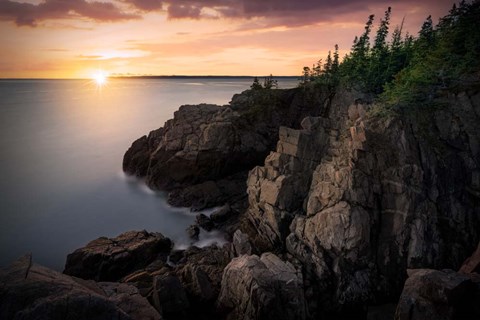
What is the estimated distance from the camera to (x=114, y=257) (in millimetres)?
19844

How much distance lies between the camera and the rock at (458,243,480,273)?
1461 cm

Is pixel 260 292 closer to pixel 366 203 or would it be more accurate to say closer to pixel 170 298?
pixel 170 298

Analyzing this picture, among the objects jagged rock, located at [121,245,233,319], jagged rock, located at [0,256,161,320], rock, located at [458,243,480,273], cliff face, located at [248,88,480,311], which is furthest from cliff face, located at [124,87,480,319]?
jagged rock, located at [0,256,161,320]

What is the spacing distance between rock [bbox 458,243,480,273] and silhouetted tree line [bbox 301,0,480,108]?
32.8 ft

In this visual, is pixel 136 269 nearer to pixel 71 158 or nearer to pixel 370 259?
pixel 370 259

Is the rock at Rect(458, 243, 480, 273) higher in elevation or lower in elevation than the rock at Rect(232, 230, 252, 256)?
higher

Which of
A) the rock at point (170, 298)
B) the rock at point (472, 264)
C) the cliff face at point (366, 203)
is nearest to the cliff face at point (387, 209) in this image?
the cliff face at point (366, 203)

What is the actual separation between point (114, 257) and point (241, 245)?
9117mm

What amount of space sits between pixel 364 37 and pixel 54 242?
45364mm

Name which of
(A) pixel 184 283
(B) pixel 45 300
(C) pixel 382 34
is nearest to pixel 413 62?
(C) pixel 382 34

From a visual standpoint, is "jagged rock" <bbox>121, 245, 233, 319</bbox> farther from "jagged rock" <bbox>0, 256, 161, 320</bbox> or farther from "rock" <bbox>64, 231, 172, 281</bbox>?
"jagged rock" <bbox>0, 256, 161, 320</bbox>

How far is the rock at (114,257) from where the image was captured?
19.2 metres

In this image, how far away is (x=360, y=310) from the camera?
16000 mm

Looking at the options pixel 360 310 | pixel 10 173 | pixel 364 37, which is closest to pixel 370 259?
pixel 360 310
